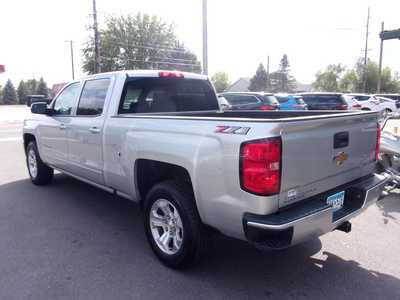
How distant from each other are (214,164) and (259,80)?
8629 centimetres

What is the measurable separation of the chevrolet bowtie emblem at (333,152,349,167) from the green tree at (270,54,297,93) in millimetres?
92957

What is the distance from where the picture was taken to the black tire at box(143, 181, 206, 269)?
304 cm

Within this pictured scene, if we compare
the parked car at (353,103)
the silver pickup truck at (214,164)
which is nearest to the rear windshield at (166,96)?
the silver pickup truck at (214,164)

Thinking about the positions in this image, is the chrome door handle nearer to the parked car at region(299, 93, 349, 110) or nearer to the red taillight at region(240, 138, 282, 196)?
the red taillight at region(240, 138, 282, 196)

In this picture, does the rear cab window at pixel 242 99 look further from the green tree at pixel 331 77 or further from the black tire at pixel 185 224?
the green tree at pixel 331 77

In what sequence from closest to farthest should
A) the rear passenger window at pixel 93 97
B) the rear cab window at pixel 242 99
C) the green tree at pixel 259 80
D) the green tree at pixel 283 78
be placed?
1. the rear passenger window at pixel 93 97
2. the rear cab window at pixel 242 99
3. the green tree at pixel 259 80
4. the green tree at pixel 283 78

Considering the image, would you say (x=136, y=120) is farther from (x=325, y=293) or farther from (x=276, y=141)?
(x=325, y=293)

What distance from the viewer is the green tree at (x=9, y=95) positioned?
252 ft

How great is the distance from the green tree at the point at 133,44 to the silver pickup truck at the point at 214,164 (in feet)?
154

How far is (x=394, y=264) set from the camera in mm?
3410

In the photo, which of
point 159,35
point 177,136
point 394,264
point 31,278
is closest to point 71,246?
point 31,278

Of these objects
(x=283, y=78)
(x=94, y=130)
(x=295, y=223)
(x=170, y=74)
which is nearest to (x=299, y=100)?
(x=170, y=74)

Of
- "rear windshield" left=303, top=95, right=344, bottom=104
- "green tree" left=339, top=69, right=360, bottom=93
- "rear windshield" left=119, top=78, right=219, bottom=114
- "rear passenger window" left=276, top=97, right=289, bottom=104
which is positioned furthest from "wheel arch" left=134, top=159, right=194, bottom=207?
"green tree" left=339, top=69, right=360, bottom=93

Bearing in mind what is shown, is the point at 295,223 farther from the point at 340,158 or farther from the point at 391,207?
the point at 391,207
